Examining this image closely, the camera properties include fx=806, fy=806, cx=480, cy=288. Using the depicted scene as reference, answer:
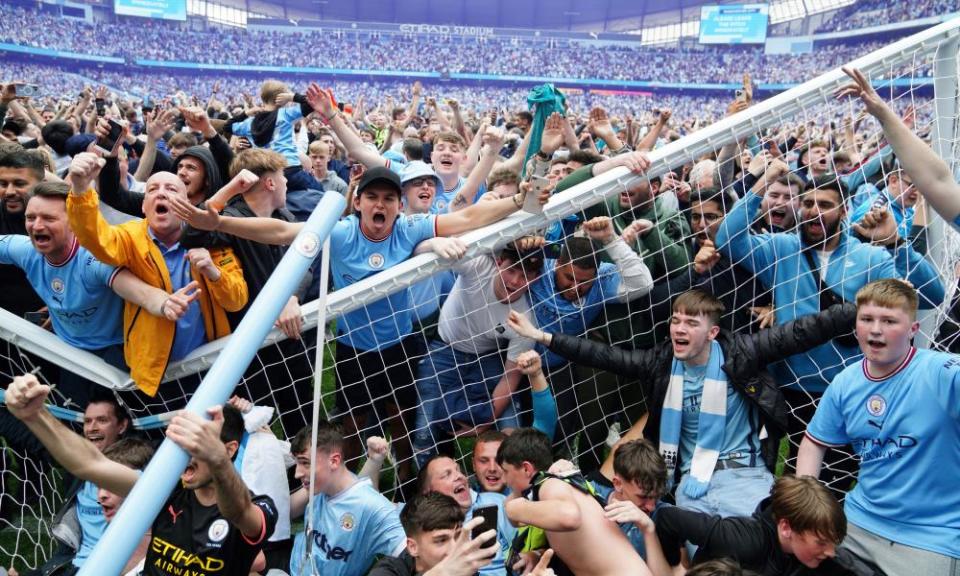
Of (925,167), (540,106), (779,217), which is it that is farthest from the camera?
(540,106)

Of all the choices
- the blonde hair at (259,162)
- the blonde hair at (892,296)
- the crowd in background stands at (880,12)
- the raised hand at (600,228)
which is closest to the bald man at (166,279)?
the blonde hair at (259,162)

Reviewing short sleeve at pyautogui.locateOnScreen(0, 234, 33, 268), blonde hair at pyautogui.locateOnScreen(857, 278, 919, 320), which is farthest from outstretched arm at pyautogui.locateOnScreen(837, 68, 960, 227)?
short sleeve at pyautogui.locateOnScreen(0, 234, 33, 268)

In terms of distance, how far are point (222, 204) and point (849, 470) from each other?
130 inches

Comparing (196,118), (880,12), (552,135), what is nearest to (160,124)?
(196,118)

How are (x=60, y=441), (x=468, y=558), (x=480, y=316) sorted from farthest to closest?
(x=480, y=316) → (x=60, y=441) → (x=468, y=558)

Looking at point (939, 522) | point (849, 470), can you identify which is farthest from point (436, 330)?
point (939, 522)

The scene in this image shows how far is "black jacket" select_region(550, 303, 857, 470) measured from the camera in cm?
362

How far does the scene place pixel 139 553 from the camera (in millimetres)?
3361

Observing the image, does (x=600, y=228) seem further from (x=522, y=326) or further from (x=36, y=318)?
(x=36, y=318)

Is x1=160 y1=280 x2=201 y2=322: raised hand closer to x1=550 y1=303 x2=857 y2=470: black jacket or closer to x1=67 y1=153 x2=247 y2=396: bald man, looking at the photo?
x1=67 y1=153 x2=247 y2=396: bald man

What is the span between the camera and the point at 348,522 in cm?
361

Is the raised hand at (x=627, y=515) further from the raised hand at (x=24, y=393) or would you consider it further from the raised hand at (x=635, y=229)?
the raised hand at (x=24, y=393)

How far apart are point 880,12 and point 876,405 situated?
48.4 meters

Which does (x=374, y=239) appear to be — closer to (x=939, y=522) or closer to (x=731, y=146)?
(x=731, y=146)
